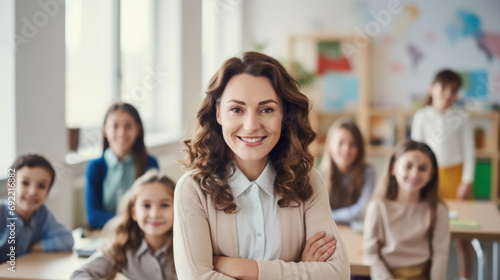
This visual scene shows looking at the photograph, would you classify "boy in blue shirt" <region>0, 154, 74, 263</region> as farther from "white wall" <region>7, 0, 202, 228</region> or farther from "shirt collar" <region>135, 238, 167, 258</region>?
"white wall" <region>7, 0, 202, 228</region>

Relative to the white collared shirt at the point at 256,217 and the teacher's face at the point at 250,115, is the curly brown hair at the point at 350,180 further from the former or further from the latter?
the teacher's face at the point at 250,115

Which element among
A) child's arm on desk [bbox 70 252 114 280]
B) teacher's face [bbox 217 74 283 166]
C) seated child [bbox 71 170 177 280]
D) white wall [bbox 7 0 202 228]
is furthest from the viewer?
white wall [bbox 7 0 202 228]

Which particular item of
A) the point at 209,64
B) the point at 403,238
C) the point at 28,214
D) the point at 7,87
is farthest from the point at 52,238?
the point at 209,64

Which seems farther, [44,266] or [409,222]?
[409,222]

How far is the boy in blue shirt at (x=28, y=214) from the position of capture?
2.14 m

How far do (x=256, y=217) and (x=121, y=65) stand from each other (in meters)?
3.26

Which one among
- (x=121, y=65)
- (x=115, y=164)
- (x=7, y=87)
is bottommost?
(x=115, y=164)

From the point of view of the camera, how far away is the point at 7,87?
8.89 ft

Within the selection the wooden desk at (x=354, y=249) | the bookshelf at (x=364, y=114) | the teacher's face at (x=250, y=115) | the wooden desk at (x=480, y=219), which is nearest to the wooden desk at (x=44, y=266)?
the teacher's face at (x=250, y=115)

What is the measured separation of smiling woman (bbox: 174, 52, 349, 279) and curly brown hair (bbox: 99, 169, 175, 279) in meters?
0.62

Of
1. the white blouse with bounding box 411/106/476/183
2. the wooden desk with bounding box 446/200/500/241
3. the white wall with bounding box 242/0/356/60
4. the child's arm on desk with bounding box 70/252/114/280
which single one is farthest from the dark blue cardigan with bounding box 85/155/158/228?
the white wall with bounding box 242/0/356/60

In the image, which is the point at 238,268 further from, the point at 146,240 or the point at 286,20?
the point at 286,20

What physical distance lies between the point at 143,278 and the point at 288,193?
87 centimetres

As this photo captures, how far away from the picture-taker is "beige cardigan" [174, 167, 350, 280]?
1.47 m
